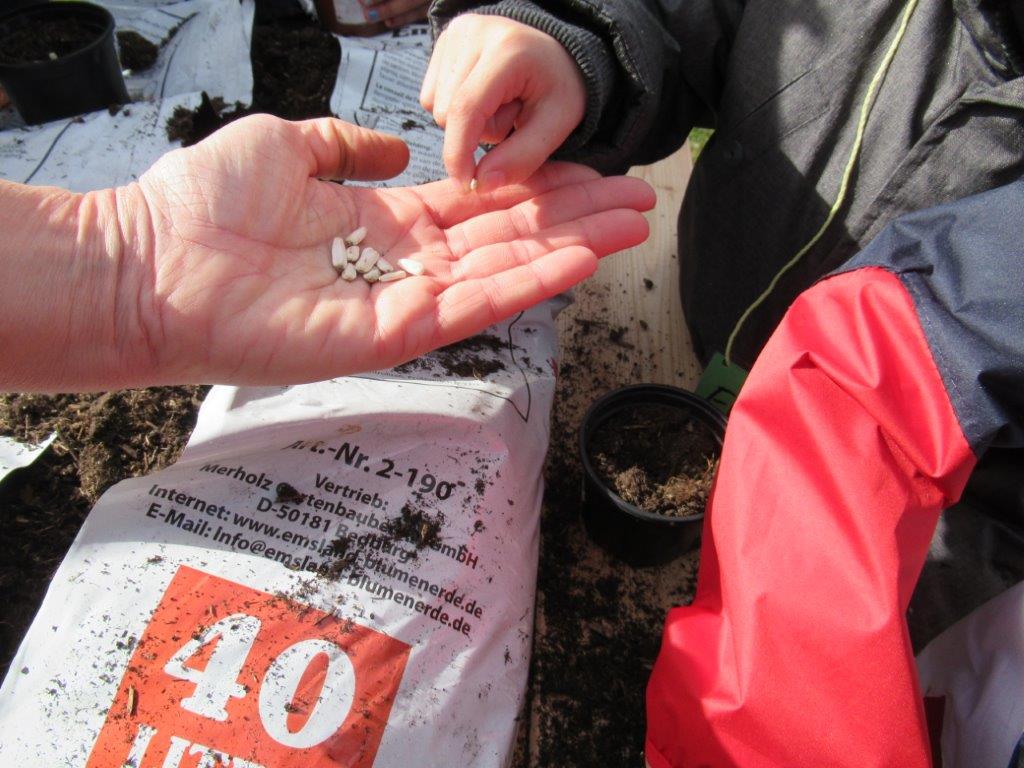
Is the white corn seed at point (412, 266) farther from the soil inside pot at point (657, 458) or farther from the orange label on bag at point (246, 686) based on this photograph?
the orange label on bag at point (246, 686)

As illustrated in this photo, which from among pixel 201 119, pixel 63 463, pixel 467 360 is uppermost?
pixel 201 119

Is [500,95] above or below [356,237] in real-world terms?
above

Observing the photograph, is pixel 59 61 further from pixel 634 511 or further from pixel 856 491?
pixel 856 491

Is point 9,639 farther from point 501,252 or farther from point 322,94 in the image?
point 322,94

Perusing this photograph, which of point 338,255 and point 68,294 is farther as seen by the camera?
point 338,255

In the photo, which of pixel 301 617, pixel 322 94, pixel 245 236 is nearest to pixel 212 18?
pixel 322 94

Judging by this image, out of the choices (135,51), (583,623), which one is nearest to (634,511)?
(583,623)

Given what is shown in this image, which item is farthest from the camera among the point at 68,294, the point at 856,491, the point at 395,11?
the point at 395,11
